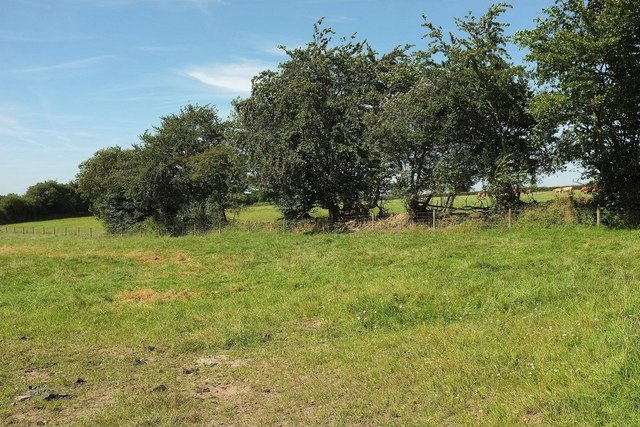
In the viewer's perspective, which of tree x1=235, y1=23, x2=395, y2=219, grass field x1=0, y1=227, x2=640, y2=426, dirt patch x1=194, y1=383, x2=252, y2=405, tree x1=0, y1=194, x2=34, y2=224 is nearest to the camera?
grass field x1=0, y1=227, x2=640, y2=426

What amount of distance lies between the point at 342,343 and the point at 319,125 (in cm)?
2518

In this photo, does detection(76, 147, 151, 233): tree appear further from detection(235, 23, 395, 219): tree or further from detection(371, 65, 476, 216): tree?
detection(371, 65, 476, 216): tree

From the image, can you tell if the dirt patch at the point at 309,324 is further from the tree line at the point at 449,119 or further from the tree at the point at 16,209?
the tree at the point at 16,209

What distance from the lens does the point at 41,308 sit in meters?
13.2

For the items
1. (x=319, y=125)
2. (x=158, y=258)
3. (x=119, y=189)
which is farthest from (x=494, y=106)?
(x=119, y=189)

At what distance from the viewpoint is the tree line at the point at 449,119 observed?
837 inches

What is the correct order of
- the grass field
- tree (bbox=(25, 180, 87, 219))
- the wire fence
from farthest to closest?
tree (bbox=(25, 180, 87, 219)) → the wire fence → the grass field

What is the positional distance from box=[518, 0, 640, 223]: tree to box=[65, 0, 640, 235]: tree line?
5cm

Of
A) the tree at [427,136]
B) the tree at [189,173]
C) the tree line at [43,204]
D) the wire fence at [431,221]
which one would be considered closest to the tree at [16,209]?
the tree line at [43,204]

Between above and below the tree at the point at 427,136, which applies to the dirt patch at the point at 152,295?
A: below

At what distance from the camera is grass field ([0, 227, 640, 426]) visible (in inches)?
221

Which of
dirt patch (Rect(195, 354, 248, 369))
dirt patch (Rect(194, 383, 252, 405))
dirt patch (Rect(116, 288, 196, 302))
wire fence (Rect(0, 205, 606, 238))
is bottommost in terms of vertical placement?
dirt patch (Rect(195, 354, 248, 369))

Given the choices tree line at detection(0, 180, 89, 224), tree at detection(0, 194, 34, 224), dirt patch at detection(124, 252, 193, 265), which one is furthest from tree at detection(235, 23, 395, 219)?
tree at detection(0, 194, 34, 224)

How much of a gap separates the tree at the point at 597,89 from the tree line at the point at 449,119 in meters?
0.05
